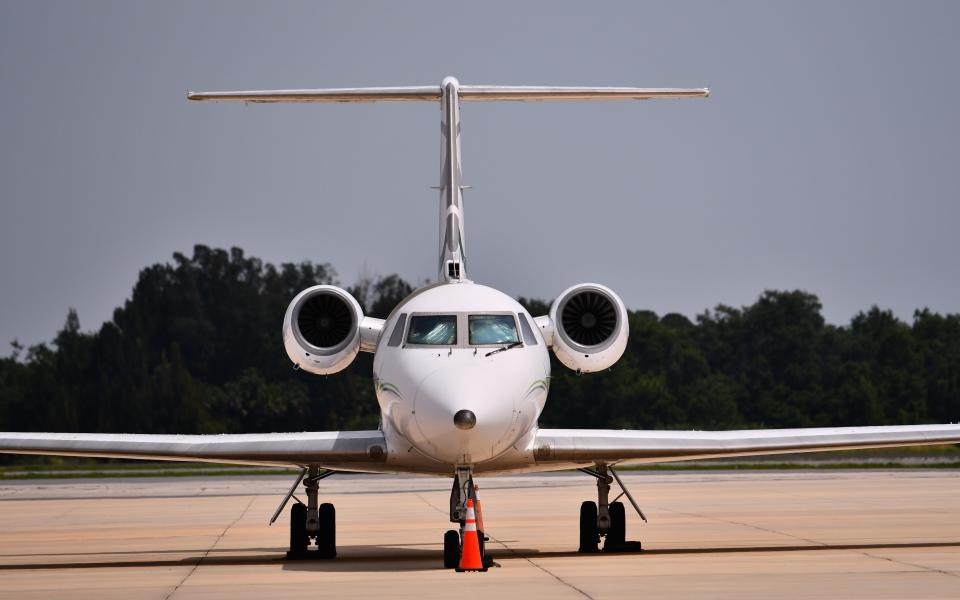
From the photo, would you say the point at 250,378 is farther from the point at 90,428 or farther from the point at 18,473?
the point at 18,473

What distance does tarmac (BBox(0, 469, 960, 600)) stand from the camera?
13828mm

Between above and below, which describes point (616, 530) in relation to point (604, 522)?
below

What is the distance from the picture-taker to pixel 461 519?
1572 centimetres

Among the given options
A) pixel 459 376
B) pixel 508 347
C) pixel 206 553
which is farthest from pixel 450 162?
pixel 206 553

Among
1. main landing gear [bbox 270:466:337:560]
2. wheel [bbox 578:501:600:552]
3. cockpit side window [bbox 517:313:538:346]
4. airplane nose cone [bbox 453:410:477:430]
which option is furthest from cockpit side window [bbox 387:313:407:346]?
wheel [bbox 578:501:600:552]

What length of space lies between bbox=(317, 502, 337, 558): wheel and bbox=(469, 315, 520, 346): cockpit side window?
11.1 ft

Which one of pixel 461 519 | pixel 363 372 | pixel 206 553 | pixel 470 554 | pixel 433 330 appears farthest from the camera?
pixel 363 372

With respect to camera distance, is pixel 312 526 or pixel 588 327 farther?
pixel 588 327

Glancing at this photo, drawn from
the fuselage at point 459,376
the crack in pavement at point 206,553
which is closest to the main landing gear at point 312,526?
the crack in pavement at point 206,553

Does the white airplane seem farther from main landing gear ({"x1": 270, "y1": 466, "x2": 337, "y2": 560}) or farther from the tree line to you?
the tree line

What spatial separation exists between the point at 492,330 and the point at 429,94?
208 inches

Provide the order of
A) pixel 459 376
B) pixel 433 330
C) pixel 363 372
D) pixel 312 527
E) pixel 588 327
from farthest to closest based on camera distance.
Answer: pixel 363 372 < pixel 588 327 < pixel 312 527 < pixel 433 330 < pixel 459 376

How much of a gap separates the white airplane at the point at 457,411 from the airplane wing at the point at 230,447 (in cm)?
2

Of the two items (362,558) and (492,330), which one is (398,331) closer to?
(492,330)
